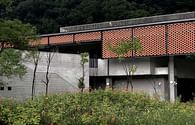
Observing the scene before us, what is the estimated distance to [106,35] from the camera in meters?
40.7

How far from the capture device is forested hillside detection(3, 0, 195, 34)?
55719mm

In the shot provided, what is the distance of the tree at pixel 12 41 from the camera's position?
75.0 ft

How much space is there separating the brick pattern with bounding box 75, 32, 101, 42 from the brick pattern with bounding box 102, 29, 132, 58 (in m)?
0.85

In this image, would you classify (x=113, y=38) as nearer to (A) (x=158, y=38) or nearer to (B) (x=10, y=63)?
(A) (x=158, y=38)

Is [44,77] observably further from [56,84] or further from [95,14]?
[95,14]

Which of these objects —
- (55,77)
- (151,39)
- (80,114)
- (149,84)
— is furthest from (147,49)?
(80,114)

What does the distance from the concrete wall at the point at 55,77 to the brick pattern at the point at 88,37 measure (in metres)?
2.24

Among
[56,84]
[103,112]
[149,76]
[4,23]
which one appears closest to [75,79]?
[56,84]

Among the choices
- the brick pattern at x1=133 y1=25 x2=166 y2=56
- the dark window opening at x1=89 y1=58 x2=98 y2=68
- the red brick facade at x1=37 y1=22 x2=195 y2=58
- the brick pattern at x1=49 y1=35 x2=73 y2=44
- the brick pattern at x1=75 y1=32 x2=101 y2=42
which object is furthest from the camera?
the dark window opening at x1=89 y1=58 x2=98 y2=68

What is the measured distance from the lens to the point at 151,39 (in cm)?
3803

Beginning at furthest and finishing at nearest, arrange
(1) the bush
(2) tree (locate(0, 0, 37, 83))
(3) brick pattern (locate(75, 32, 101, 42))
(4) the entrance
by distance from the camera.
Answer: (4) the entrance
(3) brick pattern (locate(75, 32, 101, 42))
(2) tree (locate(0, 0, 37, 83))
(1) the bush

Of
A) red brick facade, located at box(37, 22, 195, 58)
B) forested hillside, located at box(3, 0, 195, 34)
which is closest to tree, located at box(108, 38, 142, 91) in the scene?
red brick facade, located at box(37, 22, 195, 58)

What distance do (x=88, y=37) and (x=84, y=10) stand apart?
656 inches

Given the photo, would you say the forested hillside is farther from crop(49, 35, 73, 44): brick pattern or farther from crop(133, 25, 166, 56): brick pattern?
crop(133, 25, 166, 56): brick pattern
